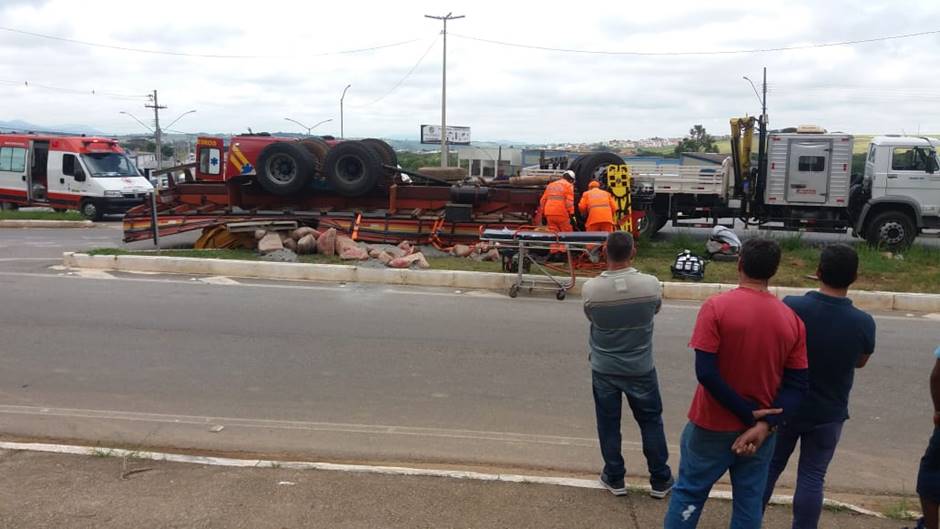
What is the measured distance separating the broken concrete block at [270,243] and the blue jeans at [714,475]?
1032cm

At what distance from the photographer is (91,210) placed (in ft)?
72.1

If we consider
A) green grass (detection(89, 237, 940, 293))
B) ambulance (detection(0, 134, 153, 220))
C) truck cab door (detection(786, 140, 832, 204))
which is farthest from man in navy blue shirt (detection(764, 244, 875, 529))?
ambulance (detection(0, 134, 153, 220))

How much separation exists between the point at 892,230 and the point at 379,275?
32.7 ft

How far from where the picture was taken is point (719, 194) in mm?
16078

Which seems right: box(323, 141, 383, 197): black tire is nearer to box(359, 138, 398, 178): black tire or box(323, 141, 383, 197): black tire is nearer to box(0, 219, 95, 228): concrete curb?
box(359, 138, 398, 178): black tire

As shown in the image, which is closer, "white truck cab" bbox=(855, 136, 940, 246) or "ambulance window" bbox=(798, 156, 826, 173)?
"white truck cab" bbox=(855, 136, 940, 246)

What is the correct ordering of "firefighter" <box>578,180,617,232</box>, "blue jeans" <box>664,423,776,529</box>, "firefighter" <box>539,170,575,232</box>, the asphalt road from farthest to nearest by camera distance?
"firefighter" <box>539,170,575,232</box> < "firefighter" <box>578,180,617,232</box> < the asphalt road < "blue jeans" <box>664,423,776,529</box>

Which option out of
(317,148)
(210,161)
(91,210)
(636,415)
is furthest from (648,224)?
(91,210)

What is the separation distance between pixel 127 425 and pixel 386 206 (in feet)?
30.8

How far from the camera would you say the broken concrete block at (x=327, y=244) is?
1279 cm

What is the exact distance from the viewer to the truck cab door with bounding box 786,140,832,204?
1543 cm

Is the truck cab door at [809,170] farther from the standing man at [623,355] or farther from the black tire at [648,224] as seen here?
the standing man at [623,355]

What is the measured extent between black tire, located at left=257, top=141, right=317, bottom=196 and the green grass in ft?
5.34

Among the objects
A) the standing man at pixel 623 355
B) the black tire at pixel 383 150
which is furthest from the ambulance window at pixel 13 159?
the standing man at pixel 623 355
